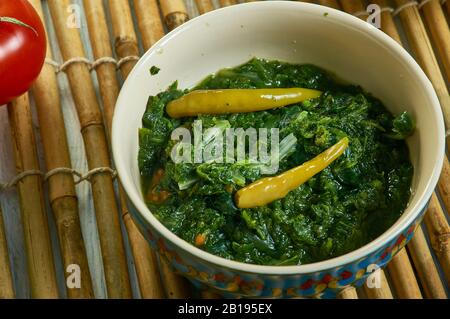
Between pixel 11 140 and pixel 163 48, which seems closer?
pixel 163 48

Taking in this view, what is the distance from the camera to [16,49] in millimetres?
2574

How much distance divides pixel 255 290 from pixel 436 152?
663 mm

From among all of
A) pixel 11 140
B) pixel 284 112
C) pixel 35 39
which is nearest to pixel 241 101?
pixel 284 112

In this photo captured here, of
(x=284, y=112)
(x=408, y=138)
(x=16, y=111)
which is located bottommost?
(x=408, y=138)

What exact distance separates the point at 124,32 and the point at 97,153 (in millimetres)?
568

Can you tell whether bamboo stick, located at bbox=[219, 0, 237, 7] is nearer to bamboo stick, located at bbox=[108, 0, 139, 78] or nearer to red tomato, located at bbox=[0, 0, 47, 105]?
bamboo stick, located at bbox=[108, 0, 139, 78]

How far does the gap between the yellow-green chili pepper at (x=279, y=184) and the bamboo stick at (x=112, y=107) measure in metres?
0.38

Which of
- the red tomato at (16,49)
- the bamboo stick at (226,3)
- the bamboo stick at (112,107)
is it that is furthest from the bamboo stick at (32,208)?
the bamboo stick at (226,3)

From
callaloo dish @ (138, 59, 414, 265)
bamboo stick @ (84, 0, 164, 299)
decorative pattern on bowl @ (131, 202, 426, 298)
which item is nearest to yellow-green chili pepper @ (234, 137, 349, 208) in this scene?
callaloo dish @ (138, 59, 414, 265)

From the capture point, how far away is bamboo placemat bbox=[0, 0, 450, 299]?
7.73ft

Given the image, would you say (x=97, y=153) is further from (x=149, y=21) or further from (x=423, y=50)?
(x=423, y=50)

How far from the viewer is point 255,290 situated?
1879 millimetres

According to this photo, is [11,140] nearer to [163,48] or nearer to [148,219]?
[163,48]

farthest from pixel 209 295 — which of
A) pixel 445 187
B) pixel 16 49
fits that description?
pixel 16 49
